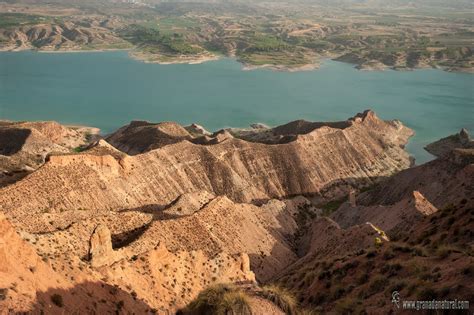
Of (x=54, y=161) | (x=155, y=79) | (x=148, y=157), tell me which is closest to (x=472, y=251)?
(x=54, y=161)

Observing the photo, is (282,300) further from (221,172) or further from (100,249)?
(221,172)

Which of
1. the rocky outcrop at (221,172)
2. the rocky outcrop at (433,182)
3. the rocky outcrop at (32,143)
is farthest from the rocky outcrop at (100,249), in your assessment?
the rocky outcrop at (433,182)

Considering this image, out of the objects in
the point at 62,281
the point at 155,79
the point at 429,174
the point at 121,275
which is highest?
the point at 62,281

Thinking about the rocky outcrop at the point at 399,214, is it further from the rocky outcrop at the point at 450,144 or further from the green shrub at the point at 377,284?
the rocky outcrop at the point at 450,144

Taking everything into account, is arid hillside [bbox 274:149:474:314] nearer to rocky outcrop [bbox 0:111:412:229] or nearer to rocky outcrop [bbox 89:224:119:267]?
rocky outcrop [bbox 89:224:119:267]

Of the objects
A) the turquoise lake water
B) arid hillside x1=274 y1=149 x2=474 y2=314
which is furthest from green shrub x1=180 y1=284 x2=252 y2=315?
the turquoise lake water

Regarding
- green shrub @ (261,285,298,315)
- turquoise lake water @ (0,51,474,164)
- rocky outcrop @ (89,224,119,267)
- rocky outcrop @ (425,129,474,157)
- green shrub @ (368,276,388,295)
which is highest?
green shrub @ (261,285,298,315)

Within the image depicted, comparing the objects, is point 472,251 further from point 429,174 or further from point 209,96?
point 209,96
